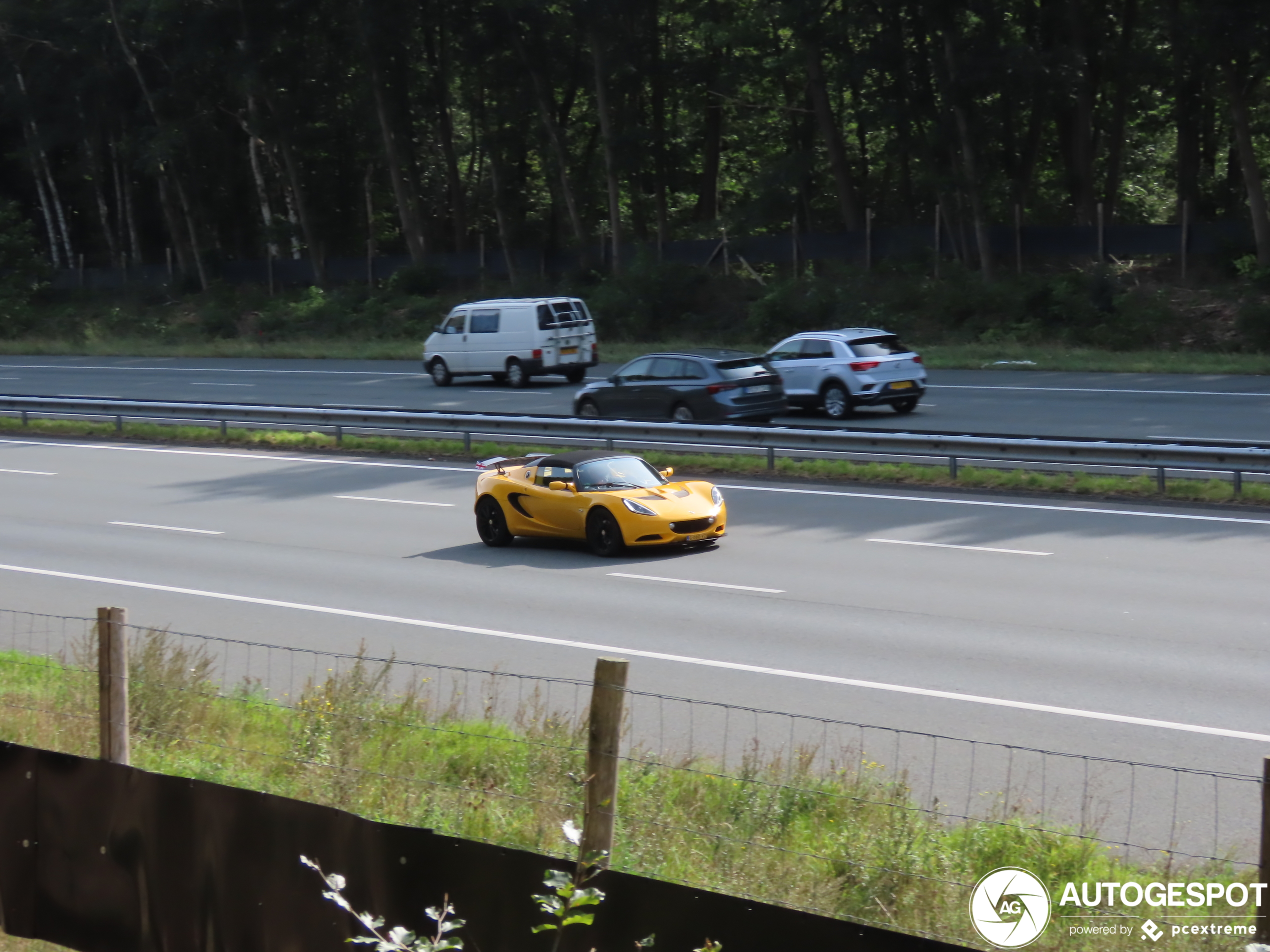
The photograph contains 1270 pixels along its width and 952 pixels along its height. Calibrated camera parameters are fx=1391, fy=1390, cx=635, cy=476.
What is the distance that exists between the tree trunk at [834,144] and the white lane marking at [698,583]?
35159 millimetres

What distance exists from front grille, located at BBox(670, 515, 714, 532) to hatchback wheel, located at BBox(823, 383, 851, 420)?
1091 cm

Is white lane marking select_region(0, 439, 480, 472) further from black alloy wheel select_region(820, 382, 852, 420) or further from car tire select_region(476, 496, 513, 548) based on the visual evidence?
black alloy wheel select_region(820, 382, 852, 420)

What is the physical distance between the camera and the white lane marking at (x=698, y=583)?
45.4 feet

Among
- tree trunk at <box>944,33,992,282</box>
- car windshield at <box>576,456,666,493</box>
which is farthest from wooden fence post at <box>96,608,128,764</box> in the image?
tree trunk at <box>944,33,992,282</box>

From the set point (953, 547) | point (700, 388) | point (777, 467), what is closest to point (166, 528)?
point (777, 467)

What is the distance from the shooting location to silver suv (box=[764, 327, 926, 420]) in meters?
26.2

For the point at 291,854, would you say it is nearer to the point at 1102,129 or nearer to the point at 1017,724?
the point at 1017,724

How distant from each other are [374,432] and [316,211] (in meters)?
44.4

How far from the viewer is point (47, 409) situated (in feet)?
108

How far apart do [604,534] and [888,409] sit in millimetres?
13311

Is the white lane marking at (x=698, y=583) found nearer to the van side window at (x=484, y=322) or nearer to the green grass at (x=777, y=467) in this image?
the green grass at (x=777, y=467)

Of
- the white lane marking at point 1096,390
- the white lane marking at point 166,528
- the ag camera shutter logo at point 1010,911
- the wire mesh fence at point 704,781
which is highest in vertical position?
the white lane marking at point 1096,390

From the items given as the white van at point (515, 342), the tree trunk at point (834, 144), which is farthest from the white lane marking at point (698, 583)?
the tree trunk at point (834, 144)

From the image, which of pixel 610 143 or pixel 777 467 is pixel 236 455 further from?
pixel 610 143
